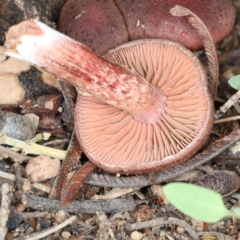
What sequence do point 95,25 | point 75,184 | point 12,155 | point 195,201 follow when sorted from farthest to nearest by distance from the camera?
1. point 95,25
2. point 12,155
3. point 75,184
4. point 195,201

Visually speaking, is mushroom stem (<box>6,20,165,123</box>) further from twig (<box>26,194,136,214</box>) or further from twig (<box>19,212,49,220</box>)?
twig (<box>19,212,49,220</box>)

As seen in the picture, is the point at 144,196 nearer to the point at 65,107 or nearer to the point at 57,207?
the point at 57,207

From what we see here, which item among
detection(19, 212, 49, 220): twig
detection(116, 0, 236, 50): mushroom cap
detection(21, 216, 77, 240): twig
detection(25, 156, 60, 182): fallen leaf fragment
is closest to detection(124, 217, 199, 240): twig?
detection(21, 216, 77, 240): twig

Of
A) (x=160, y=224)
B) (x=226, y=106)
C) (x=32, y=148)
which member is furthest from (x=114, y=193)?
(x=226, y=106)

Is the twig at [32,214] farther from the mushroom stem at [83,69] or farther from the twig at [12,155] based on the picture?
the mushroom stem at [83,69]

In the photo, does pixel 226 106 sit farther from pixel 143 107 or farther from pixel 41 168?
pixel 41 168

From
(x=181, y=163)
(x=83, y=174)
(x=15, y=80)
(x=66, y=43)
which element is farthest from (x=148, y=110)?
(x=15, y=80)
